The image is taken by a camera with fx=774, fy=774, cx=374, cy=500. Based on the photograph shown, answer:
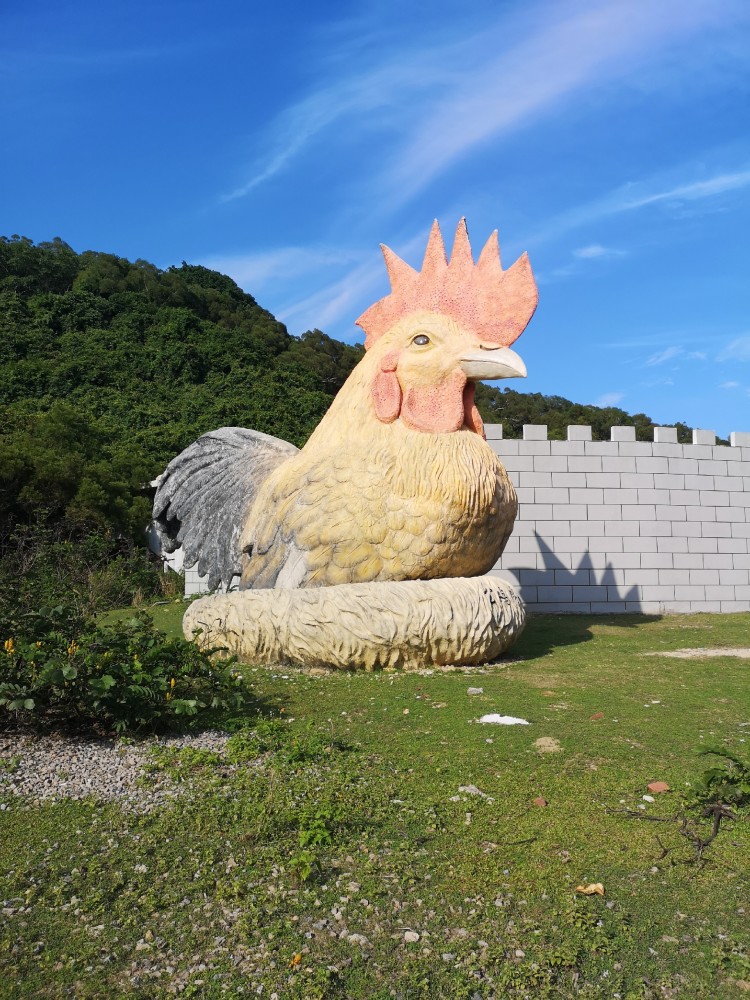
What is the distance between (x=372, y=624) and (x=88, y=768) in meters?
2.75

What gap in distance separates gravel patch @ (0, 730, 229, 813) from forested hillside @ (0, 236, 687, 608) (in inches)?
472

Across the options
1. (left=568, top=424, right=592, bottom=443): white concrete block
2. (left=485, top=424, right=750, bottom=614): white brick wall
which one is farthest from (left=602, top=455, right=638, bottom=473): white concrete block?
(left=568, top=424, right=592, bottom=443): white concrete block

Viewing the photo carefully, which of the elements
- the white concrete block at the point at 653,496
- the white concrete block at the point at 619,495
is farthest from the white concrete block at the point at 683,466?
the white concrete block at the point at 619,495

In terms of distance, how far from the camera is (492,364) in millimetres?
6570

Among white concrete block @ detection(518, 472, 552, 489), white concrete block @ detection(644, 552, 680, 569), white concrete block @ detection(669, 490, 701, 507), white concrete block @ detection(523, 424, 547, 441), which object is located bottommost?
white concrete block @ detection(644, 552, 680, 569)

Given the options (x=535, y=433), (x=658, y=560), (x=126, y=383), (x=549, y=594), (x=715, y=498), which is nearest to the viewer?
(x=549, y=594)

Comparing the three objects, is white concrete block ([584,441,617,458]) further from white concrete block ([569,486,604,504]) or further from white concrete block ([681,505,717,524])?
white concrete block ([681,505,717,524])

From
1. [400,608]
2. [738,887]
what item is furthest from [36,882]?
[400,608]

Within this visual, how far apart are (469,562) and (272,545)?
1.81 meters

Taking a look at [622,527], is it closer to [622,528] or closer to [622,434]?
[622,528]

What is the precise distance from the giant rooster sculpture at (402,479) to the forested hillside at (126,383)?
9766 mm

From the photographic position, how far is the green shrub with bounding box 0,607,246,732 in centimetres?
417

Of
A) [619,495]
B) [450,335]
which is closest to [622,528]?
[619,495]

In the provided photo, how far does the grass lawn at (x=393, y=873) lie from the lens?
93.2 inches
